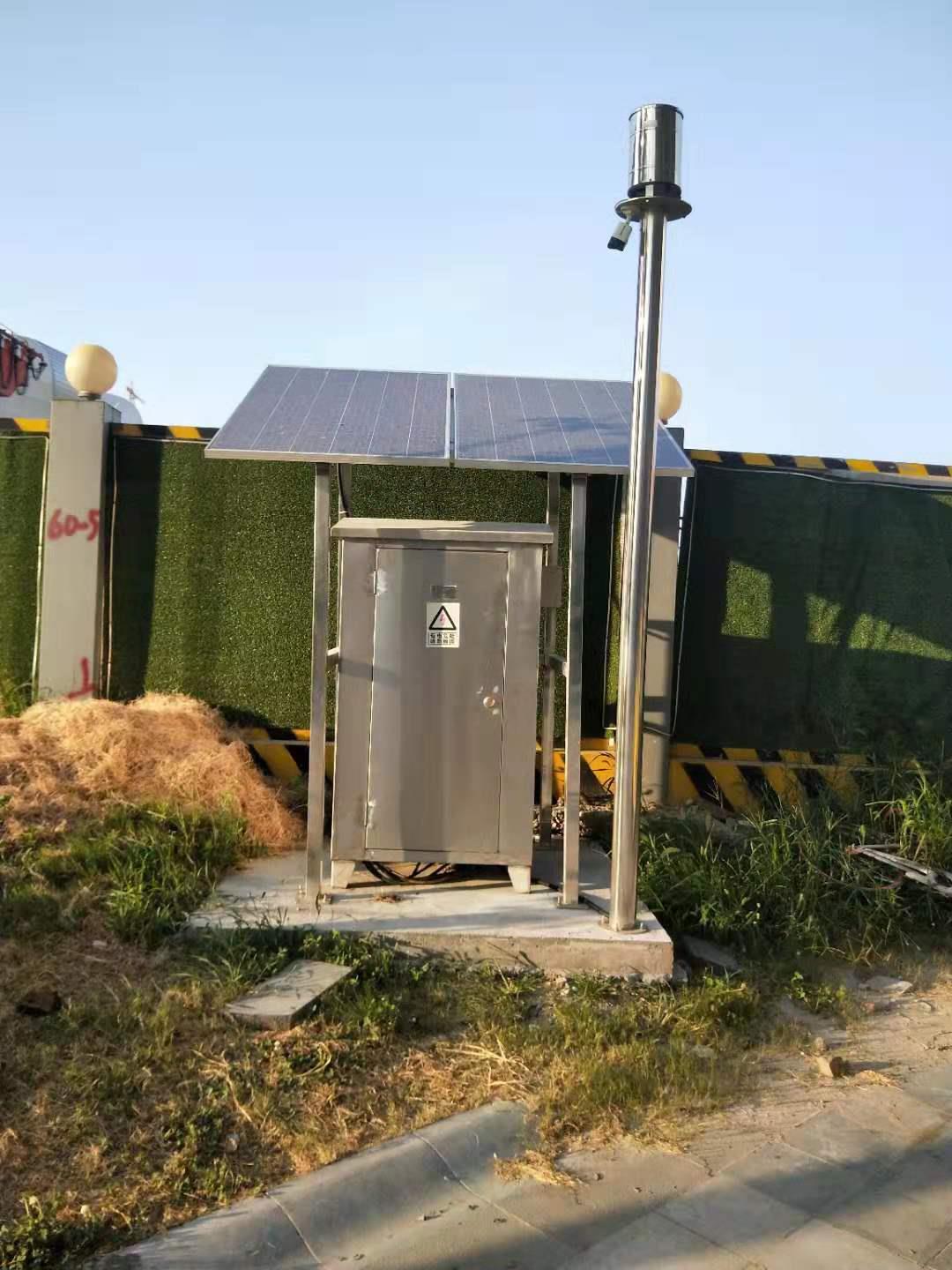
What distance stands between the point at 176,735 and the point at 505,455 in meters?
2.85

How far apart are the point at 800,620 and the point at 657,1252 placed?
506cm

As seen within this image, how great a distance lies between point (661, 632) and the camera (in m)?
6.98

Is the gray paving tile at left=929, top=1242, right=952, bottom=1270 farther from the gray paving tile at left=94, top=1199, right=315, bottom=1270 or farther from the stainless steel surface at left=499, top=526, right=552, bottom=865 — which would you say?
the stainless steel surface at left=499, top=526, right=552, bottom=865

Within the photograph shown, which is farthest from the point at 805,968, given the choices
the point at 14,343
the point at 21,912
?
the point at 14,343

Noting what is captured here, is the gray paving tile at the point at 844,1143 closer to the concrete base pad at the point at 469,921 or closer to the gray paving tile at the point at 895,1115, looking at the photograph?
the gray paving tile at the point at 895,1115

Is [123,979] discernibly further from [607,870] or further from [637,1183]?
[607,870]

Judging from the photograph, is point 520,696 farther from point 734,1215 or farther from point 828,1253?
point 828,1253

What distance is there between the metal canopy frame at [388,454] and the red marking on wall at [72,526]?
2050 millimetres

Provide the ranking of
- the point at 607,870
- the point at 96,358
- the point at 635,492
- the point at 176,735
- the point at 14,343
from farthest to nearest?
the point at 14,343 → the point at 96,358 → the point at 176,735 → the point at 607,870 → the point at 635,492

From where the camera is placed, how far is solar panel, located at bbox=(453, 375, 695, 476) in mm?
4785

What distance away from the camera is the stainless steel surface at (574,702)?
16.5ft

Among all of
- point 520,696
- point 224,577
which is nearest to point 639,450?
point 520,696

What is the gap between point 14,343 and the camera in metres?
12.3

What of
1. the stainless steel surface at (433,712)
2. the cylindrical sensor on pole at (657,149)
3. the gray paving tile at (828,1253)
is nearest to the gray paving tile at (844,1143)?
the gray paving tile at (828,1253)
